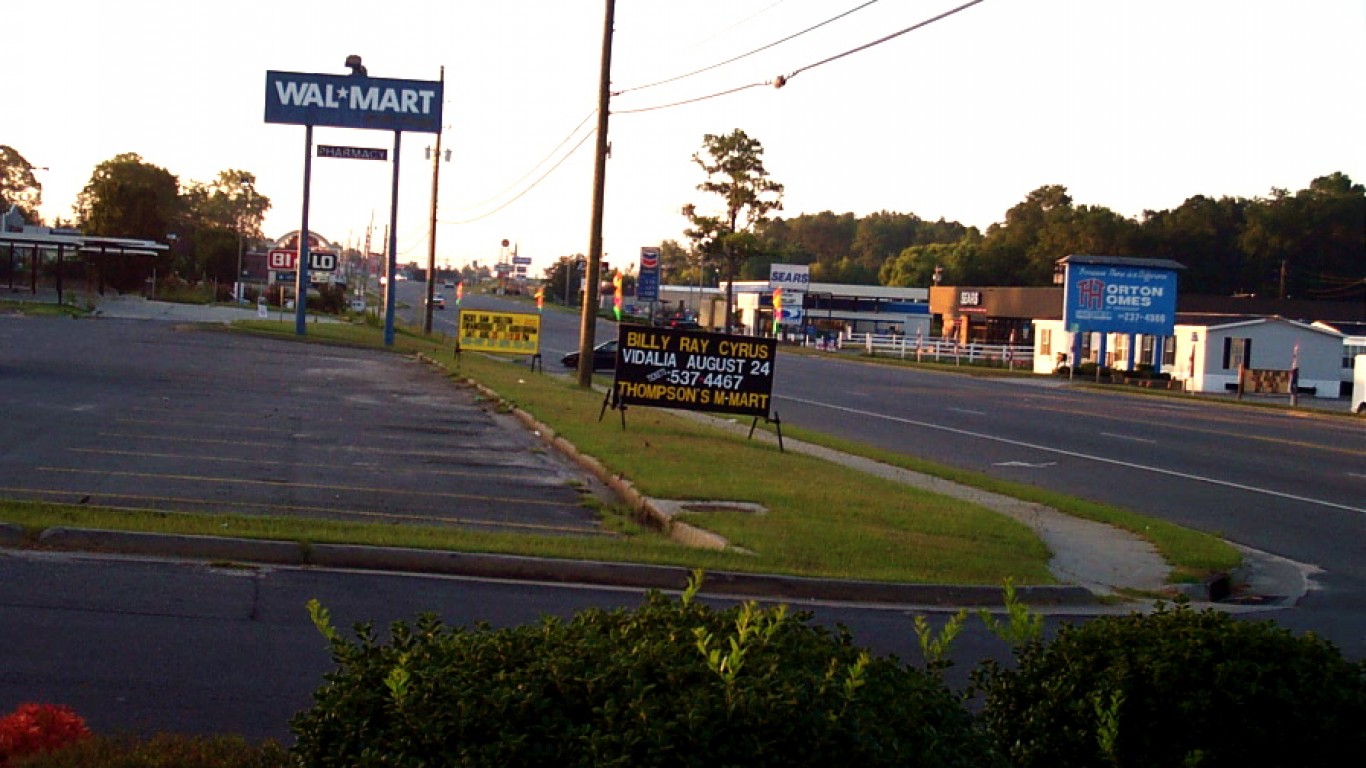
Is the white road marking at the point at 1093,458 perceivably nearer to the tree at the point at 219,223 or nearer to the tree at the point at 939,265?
the tree at the point at 219,223

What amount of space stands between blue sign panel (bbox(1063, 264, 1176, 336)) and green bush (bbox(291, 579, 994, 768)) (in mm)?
63746

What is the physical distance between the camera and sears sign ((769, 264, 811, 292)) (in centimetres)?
10116

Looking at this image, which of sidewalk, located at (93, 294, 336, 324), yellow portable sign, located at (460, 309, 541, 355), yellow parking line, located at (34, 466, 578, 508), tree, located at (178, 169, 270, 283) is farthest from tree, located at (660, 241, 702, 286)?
yellow parking line, located at (34, 466, 578, 508)

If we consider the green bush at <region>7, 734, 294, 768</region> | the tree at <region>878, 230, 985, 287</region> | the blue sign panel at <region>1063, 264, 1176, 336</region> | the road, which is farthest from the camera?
the tree at <region>878, 230, 985, 287</region>

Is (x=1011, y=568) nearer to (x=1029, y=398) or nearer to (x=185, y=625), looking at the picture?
(x=185, y=625)

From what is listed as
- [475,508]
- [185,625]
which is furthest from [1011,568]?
[185,625]

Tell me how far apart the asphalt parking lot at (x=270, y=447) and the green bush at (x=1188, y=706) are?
9151 mm

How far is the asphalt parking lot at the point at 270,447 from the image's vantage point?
559 inches

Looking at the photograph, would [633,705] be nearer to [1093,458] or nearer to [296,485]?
[296,485]

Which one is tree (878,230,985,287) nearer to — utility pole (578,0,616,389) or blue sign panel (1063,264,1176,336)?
blue sign panel (1063,264,1176,336)

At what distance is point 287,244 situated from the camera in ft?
291

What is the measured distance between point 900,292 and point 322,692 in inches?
5171

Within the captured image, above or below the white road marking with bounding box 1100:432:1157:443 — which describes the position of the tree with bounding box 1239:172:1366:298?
above

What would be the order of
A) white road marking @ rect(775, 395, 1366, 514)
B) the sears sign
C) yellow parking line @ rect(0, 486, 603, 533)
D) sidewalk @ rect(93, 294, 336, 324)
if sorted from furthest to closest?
the sears sign
sidewalk @ rect(93, 294, 336, 324)
white road marking @ rect(775, 395, 1366, 514)
yellow parking line @ rect(0, 486, 603, 533)
